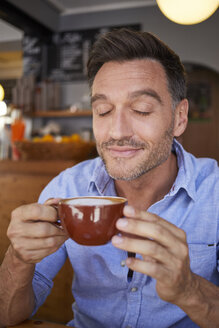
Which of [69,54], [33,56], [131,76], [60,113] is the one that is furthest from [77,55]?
[131,76]

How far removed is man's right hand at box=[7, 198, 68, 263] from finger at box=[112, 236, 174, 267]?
0.64 ft

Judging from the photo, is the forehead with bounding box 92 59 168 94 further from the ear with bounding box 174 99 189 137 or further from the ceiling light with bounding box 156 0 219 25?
the ceiling light with bounding box 156 0 219 25

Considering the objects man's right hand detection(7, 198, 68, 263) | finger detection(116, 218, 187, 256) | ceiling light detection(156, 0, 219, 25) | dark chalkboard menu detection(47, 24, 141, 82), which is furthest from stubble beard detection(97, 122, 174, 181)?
dark chalkboard menu detection(47, 24, 141, 82)

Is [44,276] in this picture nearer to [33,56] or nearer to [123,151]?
[123,151]

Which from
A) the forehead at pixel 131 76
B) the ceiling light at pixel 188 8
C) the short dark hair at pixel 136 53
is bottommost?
the forehead at pixel 131 76

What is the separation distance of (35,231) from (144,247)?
0.27 meters

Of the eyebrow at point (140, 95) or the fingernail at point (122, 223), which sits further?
the eyebrow at point (140, 95)

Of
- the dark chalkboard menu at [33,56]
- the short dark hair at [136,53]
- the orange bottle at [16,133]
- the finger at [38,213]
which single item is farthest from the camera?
the dark chalkboard menu at [33,56]

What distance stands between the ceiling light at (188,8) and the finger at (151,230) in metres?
1.88

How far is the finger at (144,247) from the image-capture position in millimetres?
617

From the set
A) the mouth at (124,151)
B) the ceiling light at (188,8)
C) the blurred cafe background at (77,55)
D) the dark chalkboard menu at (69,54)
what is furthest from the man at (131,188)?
the dark chalkboard menu at (69,54)

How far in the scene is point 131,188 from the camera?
1258 mm

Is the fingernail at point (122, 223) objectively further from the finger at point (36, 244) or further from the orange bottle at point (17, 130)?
the orange bottle at point (17, 130)

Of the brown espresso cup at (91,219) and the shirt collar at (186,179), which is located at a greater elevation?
the brown espresso cup at (91,219)
